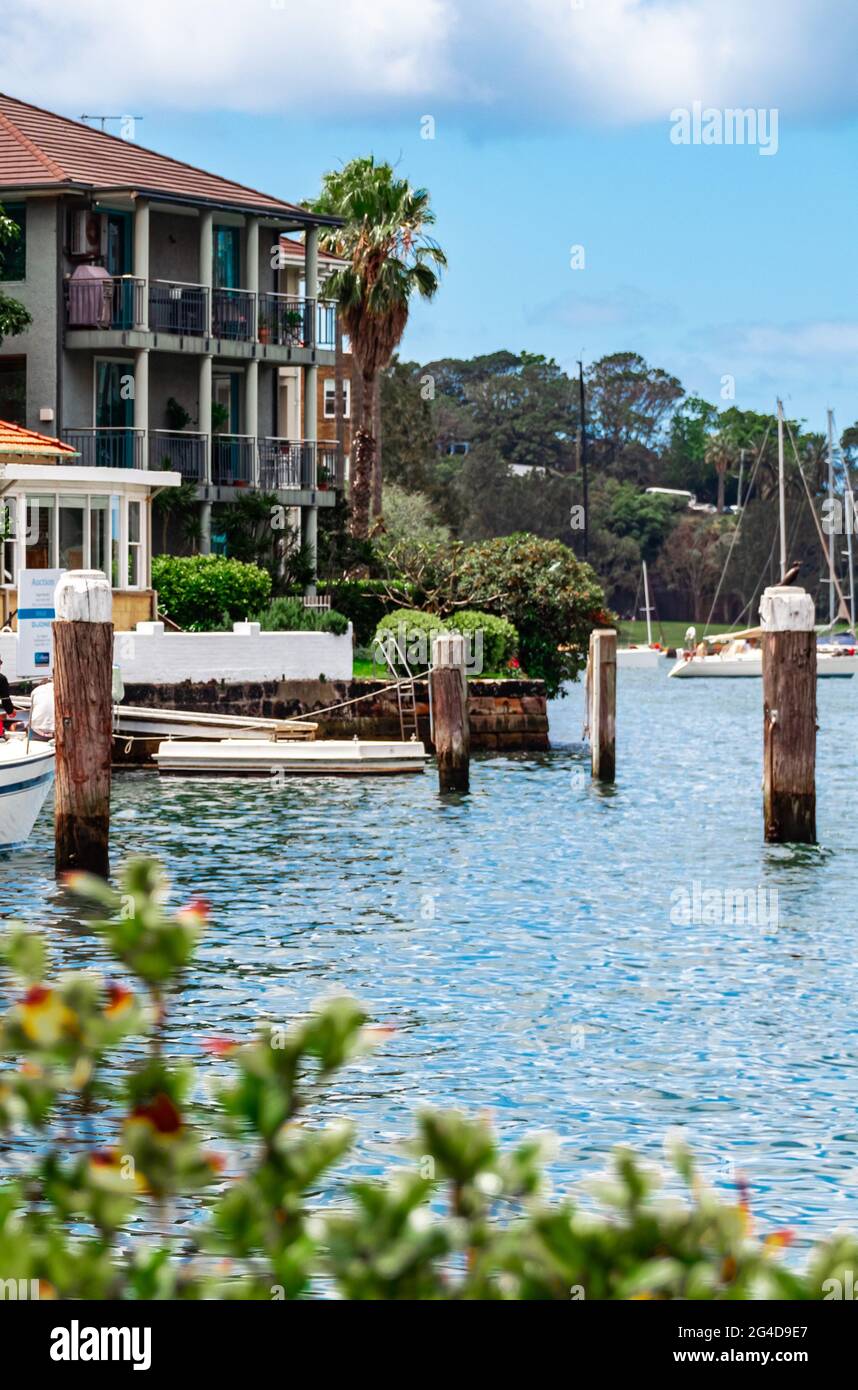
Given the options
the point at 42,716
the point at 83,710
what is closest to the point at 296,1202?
the point at 83,710

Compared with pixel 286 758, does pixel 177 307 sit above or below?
above

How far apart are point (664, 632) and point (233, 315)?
87.3 meters

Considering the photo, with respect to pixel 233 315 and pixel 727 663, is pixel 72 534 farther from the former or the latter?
pixel 727 663

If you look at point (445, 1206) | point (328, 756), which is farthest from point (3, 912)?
point (328, 756)

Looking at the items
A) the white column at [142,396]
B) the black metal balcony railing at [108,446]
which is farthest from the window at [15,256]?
the black metal balcony railing at [108,446]

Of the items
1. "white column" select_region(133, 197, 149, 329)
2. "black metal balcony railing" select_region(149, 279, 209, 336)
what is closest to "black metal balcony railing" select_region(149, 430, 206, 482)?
"black metal balcony railing" select_region(149, 279, 209, 336)

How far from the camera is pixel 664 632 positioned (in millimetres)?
137125

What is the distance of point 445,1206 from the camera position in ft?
33.8

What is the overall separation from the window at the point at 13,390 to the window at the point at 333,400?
32.1 metres

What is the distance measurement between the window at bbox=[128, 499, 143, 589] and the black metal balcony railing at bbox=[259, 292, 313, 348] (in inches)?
463

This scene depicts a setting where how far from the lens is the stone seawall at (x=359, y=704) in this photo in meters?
38.7

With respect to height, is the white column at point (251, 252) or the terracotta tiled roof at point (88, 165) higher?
the terracotta tiled roof at point (88, 165)

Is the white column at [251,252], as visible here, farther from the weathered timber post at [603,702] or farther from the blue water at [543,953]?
the blue water at [543,953]
